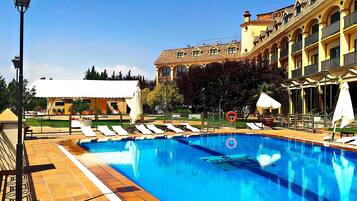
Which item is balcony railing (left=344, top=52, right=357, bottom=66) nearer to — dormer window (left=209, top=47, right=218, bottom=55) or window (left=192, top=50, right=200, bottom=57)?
dormer window (left=209, top=47, right=218, bottom=55)

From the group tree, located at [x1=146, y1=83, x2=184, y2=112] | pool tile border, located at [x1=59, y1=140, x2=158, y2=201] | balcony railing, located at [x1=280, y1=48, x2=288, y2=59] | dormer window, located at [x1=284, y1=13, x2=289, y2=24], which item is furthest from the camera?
tree, located at [x1=146, y1=83, x2=184, y2=112]

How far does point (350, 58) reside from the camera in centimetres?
2225

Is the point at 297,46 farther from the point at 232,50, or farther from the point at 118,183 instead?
the point at 118,183

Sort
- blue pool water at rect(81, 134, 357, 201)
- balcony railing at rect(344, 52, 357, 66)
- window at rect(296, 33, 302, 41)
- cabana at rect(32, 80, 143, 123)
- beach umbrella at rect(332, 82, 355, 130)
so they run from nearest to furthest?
blue pool water at rect(81, 134, 357, 201) → beach umbrella at rect(332, 82, 355, 130) → balcony railing at rect(344, 52, 357, 66) → cabana at rect(32, 80, 143, 123) → window at rect(296, 33, 302, 41)

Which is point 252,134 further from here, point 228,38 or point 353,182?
point 228,38

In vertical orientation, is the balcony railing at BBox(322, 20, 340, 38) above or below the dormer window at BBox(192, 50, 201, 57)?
below

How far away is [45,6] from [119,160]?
5.54 m

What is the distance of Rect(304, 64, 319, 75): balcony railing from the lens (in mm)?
27325

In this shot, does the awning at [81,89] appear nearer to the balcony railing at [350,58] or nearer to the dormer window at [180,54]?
the balcony railing at [350,58]

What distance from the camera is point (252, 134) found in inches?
745

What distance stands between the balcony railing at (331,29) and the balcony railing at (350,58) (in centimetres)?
254

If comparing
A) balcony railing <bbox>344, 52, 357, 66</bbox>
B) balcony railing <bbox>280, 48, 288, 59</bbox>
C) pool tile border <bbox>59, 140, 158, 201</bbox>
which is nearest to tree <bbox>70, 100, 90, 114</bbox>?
balcony railing <bbox>280, 48, 288, 59</bbox>

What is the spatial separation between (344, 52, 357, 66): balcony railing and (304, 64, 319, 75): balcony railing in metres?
4.37

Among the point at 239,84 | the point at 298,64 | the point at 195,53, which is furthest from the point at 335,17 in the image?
the point at 195,53
